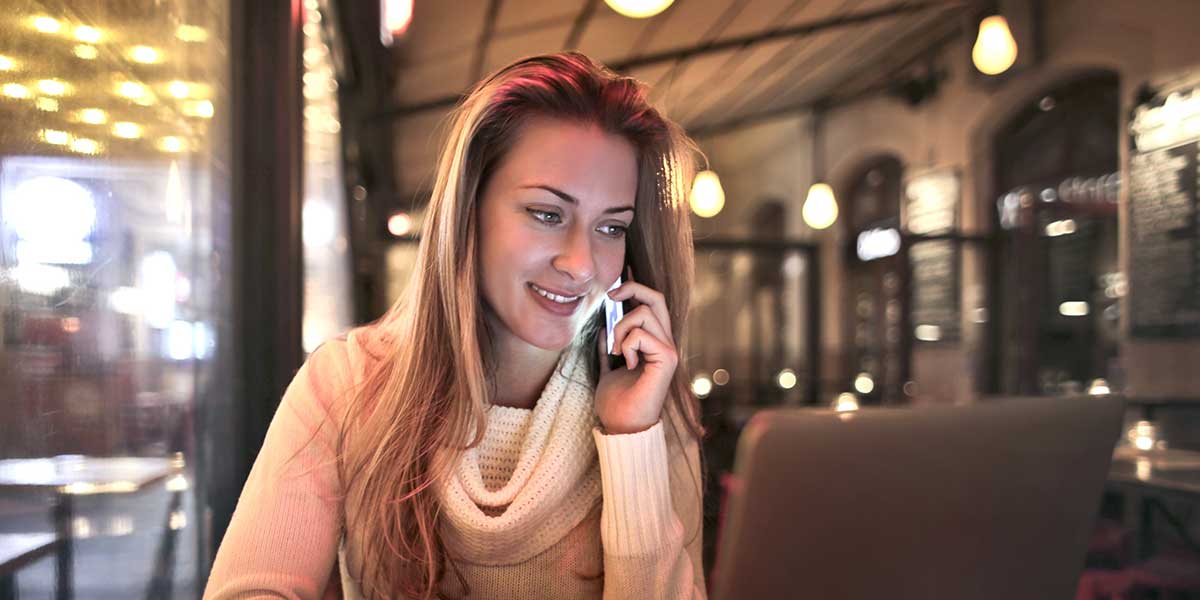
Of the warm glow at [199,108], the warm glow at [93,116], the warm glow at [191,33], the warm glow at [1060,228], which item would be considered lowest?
the warm glow at [93,116]

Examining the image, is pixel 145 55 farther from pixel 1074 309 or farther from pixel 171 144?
pixel 1074 309

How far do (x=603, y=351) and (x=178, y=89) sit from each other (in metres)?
0.90

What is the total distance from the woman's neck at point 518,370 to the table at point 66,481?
1.85 ft

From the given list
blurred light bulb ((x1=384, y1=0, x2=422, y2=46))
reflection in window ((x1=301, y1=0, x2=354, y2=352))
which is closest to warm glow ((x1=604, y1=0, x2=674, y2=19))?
blurred light bulb ((x1=384, y1=0, x2=422, y2=46))

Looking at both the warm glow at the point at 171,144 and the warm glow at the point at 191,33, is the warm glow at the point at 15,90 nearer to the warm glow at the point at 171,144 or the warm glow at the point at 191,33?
the warm glow at the point at 171,144

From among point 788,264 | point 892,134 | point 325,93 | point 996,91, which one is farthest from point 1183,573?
point 788,264

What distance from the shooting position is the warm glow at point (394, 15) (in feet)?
11.0

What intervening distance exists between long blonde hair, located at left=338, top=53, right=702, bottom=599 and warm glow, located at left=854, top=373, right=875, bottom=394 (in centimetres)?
611

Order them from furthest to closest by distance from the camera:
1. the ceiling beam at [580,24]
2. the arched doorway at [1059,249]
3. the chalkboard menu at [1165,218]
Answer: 1. the ceiling beam at [580,24]
2. the arched doorway at [1059,249]
3. the chalkboard menu at [1165,218]

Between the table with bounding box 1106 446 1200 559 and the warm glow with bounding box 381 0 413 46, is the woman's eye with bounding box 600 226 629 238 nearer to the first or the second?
the table with bounding box 1106 446 1200 559

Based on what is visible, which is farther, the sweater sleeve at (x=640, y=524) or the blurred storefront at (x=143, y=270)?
the sweater sleeve at (x=640, y=524)

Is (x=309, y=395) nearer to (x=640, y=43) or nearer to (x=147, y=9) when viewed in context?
(x=147, y=9)

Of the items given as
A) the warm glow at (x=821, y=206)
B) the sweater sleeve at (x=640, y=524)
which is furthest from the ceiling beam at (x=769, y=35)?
the sweater sleeve at (x=640, y=524)

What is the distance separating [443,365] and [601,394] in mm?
259
